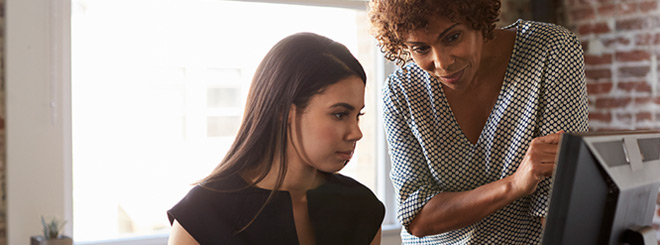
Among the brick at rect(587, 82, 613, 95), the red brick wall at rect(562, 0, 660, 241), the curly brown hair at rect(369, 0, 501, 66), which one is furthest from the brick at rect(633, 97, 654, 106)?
the curly brown hair at rect(369, 0, 501, 66)

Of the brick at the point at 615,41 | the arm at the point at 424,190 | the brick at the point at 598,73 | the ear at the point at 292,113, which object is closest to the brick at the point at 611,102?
the brick at the point at 598,73

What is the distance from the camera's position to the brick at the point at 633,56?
293 centimetres

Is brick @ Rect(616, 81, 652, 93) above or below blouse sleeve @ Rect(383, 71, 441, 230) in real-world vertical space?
above

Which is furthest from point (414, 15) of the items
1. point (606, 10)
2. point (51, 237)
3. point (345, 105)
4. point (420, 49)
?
point (606, 10)

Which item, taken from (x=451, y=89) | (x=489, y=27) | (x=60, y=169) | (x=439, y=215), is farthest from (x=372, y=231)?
(x=60, y=169)

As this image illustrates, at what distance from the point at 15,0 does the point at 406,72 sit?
1.45 metres

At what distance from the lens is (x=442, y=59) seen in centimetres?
155

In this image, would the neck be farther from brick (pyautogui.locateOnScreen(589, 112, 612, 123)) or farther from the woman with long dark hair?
brick (pyautogui.locateOnScreen(589, 112, 612, 123))

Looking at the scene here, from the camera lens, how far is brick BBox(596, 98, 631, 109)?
9.97ft

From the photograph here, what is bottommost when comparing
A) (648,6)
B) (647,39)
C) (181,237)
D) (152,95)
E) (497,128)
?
(181,237)

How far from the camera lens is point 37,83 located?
2463 millimetres

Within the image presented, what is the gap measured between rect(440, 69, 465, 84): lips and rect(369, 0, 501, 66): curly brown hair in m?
0.11

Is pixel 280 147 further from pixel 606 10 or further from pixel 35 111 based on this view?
pixel 606 10

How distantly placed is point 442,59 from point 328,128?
0.34m
